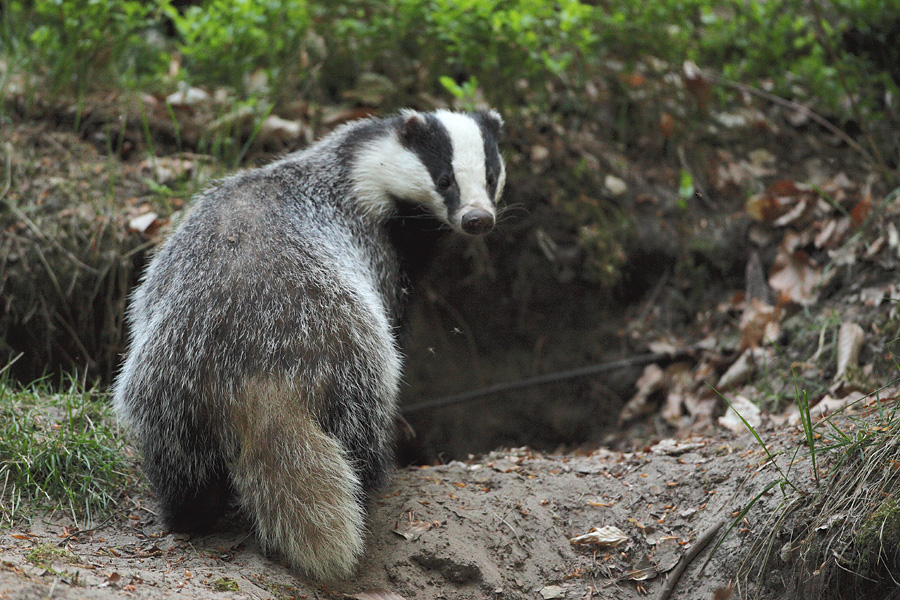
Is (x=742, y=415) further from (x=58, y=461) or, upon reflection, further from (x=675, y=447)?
(x=58, y=461)

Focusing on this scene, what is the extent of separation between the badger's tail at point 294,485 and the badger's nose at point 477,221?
53.0 inches

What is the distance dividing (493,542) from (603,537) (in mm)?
495

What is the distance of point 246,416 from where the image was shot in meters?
2.96

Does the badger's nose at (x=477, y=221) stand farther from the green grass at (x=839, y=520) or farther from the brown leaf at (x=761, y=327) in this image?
the brown leaf at (x=761, y=327)

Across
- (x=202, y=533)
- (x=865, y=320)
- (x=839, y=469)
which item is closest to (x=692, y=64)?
(x=865, y=320)

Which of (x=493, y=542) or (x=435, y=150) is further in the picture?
(x=435, y=150)

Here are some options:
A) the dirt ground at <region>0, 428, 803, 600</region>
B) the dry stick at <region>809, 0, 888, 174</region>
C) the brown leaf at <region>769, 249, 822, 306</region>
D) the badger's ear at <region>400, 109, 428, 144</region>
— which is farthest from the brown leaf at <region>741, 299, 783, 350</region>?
the badger's ear at <region>400, 109, 428, 144</region>

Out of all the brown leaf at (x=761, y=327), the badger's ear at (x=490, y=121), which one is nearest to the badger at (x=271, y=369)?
the badger's ear at (x=490, y=121)

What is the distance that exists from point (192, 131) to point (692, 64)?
407 centimetres

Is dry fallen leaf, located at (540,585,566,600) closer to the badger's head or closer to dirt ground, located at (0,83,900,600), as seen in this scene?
dirt ground, located at (0,83,900,600)

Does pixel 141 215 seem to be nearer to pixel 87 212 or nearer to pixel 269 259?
pixel 87 212

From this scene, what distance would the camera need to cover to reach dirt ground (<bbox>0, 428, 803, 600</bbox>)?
2879 mm

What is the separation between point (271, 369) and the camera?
118 inches

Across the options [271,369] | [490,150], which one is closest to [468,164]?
[490,150]
